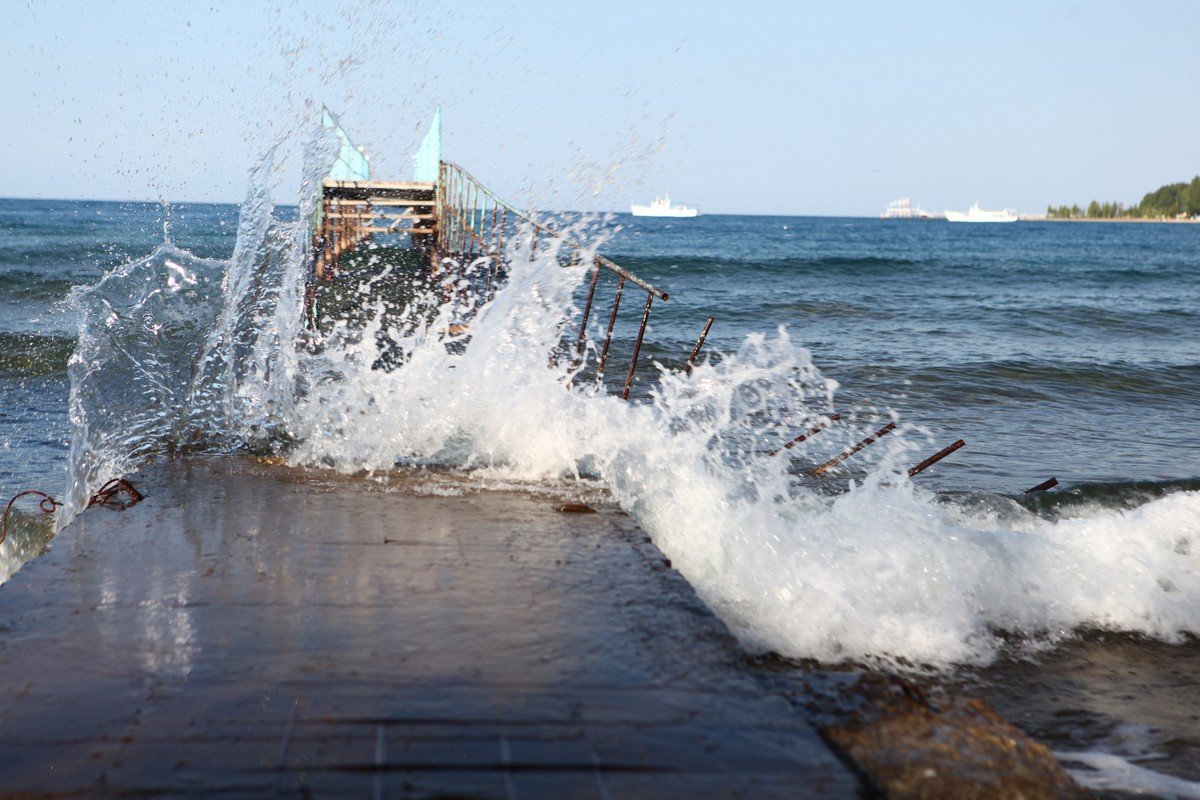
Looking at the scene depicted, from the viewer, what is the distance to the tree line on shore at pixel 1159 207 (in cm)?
12531

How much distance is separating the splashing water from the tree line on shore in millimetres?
143050

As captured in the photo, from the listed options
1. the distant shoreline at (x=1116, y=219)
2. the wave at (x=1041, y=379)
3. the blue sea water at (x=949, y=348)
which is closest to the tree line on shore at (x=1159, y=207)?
the distant shoreline at (x=1116, y=219)

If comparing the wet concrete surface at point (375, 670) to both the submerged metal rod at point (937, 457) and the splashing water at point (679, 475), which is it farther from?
the submerged metal rod at point (937, 457)

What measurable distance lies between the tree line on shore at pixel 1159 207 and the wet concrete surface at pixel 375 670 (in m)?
146

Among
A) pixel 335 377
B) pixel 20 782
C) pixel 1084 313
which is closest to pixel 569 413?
pixel 335 377

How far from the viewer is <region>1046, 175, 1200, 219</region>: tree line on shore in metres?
125

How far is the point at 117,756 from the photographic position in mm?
1884

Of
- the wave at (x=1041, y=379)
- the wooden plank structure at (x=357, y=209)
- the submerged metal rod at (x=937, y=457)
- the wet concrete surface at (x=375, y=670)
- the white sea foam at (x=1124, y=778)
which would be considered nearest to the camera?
the wet concrete surface at (x=375, y=670)

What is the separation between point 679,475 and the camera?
451 cm

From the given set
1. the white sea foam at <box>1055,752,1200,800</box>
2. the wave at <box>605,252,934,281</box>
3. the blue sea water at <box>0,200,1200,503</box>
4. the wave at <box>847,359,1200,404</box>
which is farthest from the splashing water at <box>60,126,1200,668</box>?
the wave at <box>605,252,934,281</box>

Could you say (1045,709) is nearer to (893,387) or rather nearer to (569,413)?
(569,413)

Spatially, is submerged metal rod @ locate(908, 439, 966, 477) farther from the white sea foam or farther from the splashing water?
the white sea foam

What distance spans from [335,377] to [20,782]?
3.68 metres

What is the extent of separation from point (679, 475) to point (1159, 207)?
489 ft
